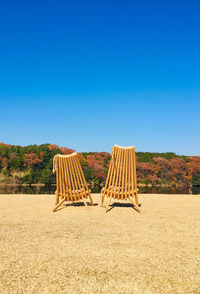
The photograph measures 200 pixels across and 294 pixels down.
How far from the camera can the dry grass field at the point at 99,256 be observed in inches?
101

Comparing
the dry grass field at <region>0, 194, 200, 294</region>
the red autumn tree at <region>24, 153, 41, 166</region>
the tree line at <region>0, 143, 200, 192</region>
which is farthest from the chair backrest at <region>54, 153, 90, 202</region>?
the red autumn tree at <region>24, 153, 41, 166</region>

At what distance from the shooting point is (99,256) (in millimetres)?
3270

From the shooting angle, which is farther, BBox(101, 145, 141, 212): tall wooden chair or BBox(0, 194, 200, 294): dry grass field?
BBox(101, 145, 141, 212): tall wooden chair

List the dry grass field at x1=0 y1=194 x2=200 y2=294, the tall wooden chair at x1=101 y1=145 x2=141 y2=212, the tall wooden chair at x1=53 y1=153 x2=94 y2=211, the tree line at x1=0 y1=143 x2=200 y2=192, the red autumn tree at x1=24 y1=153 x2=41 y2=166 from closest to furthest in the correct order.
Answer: the dry grass field at x1=0 y1=194 x2=200 y2=294 < the tall wooden chair at x1=101 y1=145 x2=141 y2=212 < the tall wooden chair at x1=53 y1=153 x2=94 y2=211 < the tree line at x1=0 y1=143 x2=200 y2=192 < the red autumn tree at x1=24 y1=153 x2=41 y2=166

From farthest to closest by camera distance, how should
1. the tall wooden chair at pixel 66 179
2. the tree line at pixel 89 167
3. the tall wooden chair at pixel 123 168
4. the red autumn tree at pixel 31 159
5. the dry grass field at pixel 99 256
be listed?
the red autumn tree at pixel 31 159 < the tree line at pixel 89 167 < the tall wooden chair at pixel 66 179 < the tall wooden chair at pixel 123 168 < the dry grass field at pixel 99 256

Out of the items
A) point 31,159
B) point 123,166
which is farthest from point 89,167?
point 123,166

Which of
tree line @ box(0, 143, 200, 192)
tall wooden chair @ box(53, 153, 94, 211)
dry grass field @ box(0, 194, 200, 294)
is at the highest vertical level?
tree line @ box(0, 143, 200, 192)

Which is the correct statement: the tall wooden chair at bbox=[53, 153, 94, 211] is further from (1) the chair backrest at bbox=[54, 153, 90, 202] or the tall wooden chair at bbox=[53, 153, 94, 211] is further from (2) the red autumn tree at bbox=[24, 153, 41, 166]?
(2) the red autumn tree at bbox=[24, 153, 41, 166]

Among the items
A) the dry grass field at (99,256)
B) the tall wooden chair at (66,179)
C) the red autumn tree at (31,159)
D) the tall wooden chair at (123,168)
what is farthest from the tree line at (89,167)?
the dry grass field at (99,256)

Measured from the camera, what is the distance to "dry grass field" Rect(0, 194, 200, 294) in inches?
101

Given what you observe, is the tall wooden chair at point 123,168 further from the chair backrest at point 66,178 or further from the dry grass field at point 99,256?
the dry grass field at point 99,256

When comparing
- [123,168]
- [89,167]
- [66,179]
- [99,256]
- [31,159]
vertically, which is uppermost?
[31,159]

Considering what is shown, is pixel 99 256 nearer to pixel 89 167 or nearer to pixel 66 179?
pixel 66 179

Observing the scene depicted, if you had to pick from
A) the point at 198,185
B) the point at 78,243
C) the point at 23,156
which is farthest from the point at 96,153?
the point at 78,243
